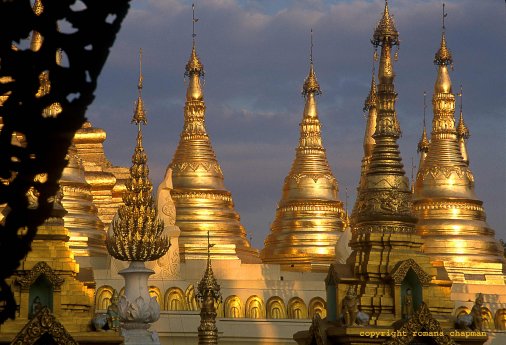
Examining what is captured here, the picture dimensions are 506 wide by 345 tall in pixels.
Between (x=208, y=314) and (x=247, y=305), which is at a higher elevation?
(x=247, y=305)

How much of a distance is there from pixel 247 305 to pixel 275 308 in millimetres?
649

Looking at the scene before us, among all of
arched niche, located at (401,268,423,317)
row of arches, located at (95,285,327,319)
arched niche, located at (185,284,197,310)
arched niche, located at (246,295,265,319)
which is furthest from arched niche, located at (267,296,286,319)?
arched niche, located at (401,268,423,317)

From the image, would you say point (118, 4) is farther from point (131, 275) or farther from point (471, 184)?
point (471, 184)

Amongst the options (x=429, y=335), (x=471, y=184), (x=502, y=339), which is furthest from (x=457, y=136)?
(x=429, y=335)

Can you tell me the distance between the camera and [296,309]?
127ft

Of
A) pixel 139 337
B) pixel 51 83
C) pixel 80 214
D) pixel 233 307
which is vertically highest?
pixel 80 214

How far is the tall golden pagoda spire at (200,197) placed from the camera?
1698 inches

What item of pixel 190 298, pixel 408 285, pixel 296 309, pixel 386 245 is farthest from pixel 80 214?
pixel 408 285

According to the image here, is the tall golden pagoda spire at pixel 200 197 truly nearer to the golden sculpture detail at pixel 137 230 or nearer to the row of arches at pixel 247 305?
the row of arches at pixel 247 305

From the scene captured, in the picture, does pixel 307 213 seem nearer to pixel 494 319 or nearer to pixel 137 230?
pixel 494 319

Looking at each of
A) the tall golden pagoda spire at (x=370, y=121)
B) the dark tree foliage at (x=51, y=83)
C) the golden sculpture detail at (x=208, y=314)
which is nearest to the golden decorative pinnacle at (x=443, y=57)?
the tall golden pagoda spire at (x=370, y=121)

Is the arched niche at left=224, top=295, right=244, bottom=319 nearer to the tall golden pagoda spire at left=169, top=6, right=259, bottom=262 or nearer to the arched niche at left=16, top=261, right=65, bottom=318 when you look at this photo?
the tall golden pagoda spire at left=169, top=6, right=259, bottom=262

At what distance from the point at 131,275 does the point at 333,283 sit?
3391 millimetres

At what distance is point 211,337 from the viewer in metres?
30.6
